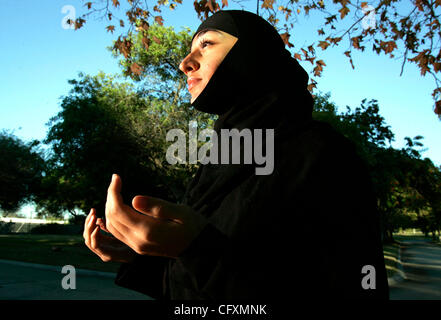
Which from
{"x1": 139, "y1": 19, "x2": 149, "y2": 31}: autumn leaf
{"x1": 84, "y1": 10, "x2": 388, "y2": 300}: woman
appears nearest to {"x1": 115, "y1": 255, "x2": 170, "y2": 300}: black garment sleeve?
{"x1": 84, "y1": 10, "x2": 388, "y2": 300}: woman

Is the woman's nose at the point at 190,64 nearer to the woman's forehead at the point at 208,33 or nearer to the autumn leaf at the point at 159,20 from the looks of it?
the woman's forehead at the point at 208,33

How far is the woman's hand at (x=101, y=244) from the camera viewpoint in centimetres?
161

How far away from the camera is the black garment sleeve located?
5.66 ft

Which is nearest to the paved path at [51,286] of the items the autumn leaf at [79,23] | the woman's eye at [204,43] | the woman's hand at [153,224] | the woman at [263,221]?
the autumn leaf at [79,23]

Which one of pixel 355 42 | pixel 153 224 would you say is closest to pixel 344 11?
pixel 355 42

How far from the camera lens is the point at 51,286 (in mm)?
9625

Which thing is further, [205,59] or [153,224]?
[205,59]

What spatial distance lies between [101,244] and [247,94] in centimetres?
97

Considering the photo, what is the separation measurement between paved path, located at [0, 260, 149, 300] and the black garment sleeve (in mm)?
7597

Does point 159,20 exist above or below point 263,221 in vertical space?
above

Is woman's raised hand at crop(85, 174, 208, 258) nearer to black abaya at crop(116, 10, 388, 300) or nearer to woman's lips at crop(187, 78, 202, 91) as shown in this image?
black abaya at crop(116, 10, 388, 300)

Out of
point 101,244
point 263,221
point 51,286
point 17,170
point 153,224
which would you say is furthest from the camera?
point 17,170

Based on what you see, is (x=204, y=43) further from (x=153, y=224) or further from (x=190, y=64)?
(x=153, y=224)

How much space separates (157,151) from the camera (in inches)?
723
